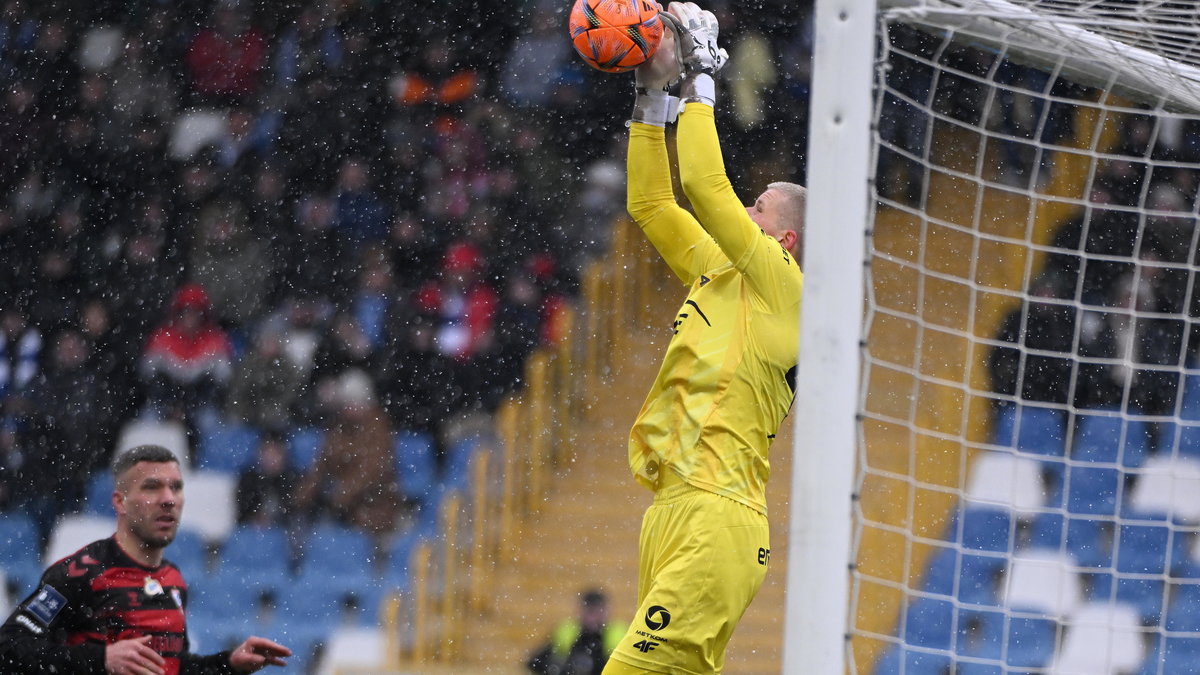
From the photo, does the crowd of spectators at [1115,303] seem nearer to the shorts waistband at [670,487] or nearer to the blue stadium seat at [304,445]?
the blue stadium seat at [304,445]

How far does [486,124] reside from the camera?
10484 millimetres

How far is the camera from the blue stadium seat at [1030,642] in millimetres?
8672

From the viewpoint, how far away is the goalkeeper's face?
3.69m

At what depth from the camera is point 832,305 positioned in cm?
259

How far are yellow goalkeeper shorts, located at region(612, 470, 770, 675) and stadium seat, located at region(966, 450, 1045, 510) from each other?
5851mm

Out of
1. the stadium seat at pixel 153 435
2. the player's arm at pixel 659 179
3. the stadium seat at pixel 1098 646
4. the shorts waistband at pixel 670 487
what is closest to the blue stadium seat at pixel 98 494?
the stadium seat at pixel 153 435

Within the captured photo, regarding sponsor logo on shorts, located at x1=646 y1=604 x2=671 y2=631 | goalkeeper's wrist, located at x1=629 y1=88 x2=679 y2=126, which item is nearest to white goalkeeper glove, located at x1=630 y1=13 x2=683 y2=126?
goalkeeper's wrist, located at x1=629 y1=88 x2=679 y2=126

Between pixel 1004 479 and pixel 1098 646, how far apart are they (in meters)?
1.16

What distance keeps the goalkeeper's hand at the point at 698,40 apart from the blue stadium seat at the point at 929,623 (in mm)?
6228

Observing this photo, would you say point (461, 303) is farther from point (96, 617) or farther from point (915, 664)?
point (96, 617)

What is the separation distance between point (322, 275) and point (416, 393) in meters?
1.19

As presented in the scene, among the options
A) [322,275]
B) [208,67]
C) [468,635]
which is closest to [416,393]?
[322,275]

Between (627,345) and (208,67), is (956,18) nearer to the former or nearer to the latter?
(627,345)

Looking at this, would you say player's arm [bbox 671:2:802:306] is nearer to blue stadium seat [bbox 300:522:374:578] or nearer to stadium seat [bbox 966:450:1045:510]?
stadium seat [bbox 966:450:1045:510]
